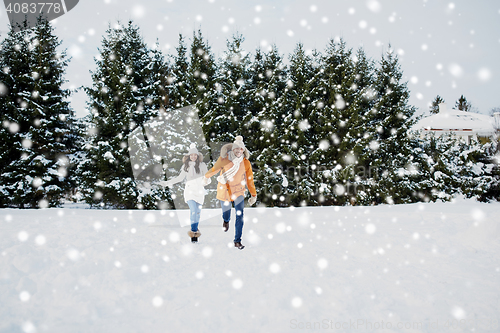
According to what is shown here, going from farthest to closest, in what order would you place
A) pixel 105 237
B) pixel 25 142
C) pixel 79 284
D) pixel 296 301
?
pixel 25 142 < pixel 105 237 < pixel 79 284 < pixel 296 301

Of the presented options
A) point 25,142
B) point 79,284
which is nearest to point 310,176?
point 79,284

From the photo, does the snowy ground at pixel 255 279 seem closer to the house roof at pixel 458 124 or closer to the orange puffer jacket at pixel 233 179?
the orange puffer jacket at pixel 233 179

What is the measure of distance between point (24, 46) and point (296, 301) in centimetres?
2120

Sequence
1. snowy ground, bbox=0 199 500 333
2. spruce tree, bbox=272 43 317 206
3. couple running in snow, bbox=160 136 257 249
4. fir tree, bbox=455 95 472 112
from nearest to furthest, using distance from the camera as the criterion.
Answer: snowy ground, bbox=0 199 500 333 → couple running in snow, bbox=160 136 257 249 → spruce tree, bbox=272 43 317 206 → fir tree, bbox=455 95 472 112

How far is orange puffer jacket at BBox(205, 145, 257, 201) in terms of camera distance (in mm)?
5590

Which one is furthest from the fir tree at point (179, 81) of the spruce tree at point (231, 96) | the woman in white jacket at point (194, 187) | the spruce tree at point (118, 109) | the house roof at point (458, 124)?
the house roof at point (458, 124)

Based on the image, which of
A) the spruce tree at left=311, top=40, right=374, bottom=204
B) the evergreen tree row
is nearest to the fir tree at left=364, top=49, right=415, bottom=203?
the evergreen tree row

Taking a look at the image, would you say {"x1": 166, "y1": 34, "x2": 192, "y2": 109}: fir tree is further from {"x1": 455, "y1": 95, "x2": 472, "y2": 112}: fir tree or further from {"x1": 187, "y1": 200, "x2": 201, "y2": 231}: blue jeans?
{"x1": 455, "y1": 95, "x2": 472, "y2": 112}: fir tree

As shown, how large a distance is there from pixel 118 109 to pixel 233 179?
13.0 metres

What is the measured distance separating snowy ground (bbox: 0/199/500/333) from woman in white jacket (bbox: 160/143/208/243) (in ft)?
1.37

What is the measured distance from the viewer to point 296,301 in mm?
3428

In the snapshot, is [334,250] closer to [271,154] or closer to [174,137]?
[271,154]

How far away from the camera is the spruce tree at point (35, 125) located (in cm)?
1462

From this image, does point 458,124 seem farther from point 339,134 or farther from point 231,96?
point 231,96
